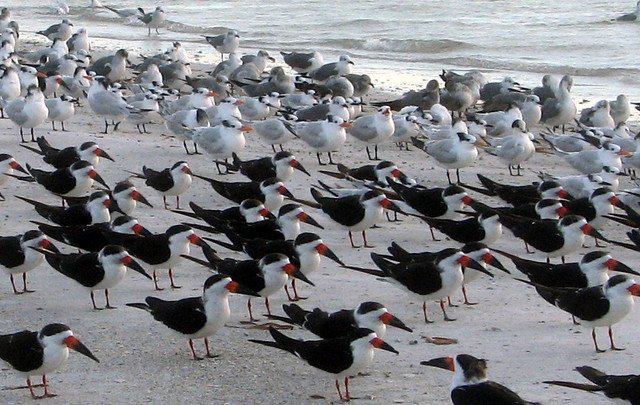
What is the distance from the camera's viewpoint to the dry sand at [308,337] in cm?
666

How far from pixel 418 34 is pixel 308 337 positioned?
1784 cm

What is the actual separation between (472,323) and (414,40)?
16437 mm

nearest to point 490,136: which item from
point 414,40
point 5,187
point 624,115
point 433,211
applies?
point 624,115

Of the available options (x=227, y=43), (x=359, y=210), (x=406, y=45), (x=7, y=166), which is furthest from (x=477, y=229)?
(x=406, y=45)

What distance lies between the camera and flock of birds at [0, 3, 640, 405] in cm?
700

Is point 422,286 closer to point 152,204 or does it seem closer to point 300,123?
point 152,204

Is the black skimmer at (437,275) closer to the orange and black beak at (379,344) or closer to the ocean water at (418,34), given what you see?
the orange and black beak at (379,344)

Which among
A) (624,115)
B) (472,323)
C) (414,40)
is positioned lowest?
(414,40)

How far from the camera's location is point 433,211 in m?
9.91

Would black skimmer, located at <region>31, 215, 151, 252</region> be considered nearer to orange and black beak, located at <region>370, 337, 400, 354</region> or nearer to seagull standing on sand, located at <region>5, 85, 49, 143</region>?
orange and black beak, located at <region>370, 337, 400, 354</region>

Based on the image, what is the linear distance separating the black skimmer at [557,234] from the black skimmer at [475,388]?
2898 mm

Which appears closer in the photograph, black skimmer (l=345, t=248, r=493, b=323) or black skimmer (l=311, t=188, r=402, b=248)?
black skimmer (l=345, t=248, r=493, b=323)

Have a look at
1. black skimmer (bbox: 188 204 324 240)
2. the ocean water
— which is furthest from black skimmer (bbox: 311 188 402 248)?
the ocean water

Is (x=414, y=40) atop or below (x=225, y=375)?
below
